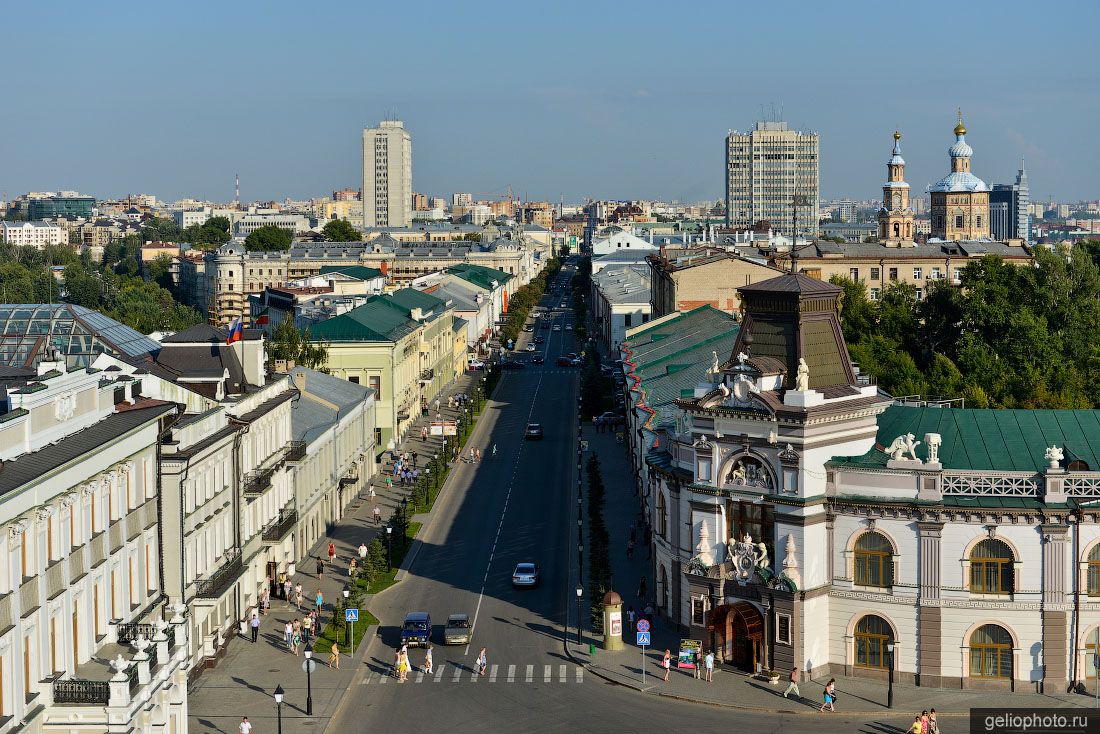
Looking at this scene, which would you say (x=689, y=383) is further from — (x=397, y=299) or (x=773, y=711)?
(x=397, y=299)

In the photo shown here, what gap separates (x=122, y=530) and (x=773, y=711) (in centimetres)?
1942

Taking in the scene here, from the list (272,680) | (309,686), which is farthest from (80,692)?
(272,680)

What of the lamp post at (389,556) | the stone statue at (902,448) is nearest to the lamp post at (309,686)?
the lamp post at (389,556)

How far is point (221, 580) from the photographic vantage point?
5203cm

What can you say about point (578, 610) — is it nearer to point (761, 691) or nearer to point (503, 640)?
point (503, 640)

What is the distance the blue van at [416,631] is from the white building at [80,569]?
34.5 feet

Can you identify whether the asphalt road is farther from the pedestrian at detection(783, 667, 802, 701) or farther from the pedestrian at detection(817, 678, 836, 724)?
the pedestrian at detection(783, 667, 802, 701)

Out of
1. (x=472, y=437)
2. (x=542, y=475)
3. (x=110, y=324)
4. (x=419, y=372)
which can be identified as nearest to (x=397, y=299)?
(x=419, y=372)

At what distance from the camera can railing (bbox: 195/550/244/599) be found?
50362mm

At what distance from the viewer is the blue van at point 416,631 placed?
53.5 metres

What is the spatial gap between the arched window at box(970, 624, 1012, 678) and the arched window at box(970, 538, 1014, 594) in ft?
3.95

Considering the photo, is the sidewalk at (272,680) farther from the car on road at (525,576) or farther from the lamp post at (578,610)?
the lamp post at (578,610)

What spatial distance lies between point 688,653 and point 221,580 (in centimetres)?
1555

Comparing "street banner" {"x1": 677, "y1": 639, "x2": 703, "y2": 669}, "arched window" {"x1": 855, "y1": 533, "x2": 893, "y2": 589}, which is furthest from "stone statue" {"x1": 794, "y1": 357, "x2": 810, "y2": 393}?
"street banner" {"x1": 677, "y1": 639, "x2": 703, "y2": 669}
